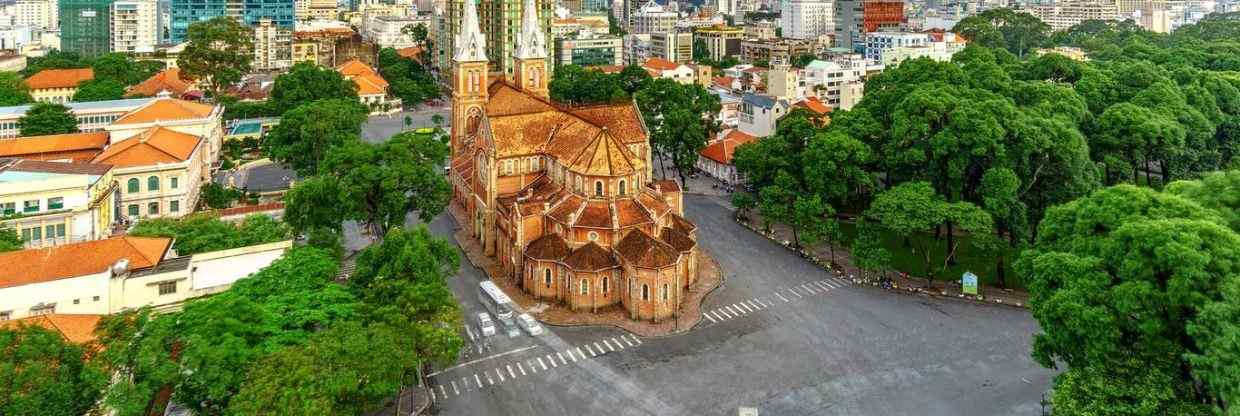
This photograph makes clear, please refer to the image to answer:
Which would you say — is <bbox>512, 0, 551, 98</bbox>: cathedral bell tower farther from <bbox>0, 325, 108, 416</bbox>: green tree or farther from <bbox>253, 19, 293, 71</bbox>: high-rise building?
<bbox>253, 19, 293, 71</bbox>: high-rise building

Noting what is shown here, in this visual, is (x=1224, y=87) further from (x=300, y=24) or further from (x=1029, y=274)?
(x=300, y=24)

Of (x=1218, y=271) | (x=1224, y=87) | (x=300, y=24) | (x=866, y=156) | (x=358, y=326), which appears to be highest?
(x=300, y=24)

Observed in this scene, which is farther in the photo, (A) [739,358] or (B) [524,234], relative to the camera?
(B) [524,234]

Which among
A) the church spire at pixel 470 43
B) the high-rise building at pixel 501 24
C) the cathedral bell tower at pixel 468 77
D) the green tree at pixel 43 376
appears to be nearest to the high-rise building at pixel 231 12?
the high-rise building at pixel 501 24

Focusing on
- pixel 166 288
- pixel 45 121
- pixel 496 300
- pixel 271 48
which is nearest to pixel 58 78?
pixel 45 121

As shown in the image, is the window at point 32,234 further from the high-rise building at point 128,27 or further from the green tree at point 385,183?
the high-rise building at point 128,27

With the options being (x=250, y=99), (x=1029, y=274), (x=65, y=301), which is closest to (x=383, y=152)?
(x=65, y=301)
